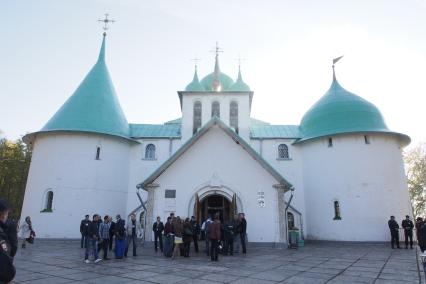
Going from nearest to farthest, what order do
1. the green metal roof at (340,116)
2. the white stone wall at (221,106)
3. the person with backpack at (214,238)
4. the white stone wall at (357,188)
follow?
the person with backpack at (214,238), the white stone wall at (357,188), the green metal roof at (340,116), the white stone wall at (221,106)

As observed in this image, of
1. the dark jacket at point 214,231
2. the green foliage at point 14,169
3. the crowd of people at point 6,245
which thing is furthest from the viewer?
the green foliage at point 14,169

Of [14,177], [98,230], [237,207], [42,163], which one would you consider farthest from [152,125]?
[14,177]

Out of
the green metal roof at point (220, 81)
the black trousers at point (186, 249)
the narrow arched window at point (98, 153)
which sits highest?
the green metal roof at point (220, 81)

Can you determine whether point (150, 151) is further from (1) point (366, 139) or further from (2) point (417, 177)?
(2) point (417, 177)

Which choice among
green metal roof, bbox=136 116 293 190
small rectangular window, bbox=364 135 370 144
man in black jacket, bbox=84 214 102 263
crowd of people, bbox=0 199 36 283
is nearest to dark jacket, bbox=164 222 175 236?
man in black jacket, bbox=84 214 102 263

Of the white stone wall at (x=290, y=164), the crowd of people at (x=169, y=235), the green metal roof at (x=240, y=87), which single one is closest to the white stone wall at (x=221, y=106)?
the green metal roof at (x=240, y=87)

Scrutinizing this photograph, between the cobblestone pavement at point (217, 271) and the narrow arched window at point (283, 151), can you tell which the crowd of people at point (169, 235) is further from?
the narrow arched window at point (283, 151)

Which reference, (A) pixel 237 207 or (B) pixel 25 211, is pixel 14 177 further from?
(A) pixel 237 207

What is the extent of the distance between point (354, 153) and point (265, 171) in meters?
8.13

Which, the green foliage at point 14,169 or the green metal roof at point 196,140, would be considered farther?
the green foliage at point 14,169

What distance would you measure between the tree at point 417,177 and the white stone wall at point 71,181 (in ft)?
102

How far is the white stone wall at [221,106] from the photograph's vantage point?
82.9 feet

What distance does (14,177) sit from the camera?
106ft

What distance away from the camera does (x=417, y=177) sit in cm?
3266
